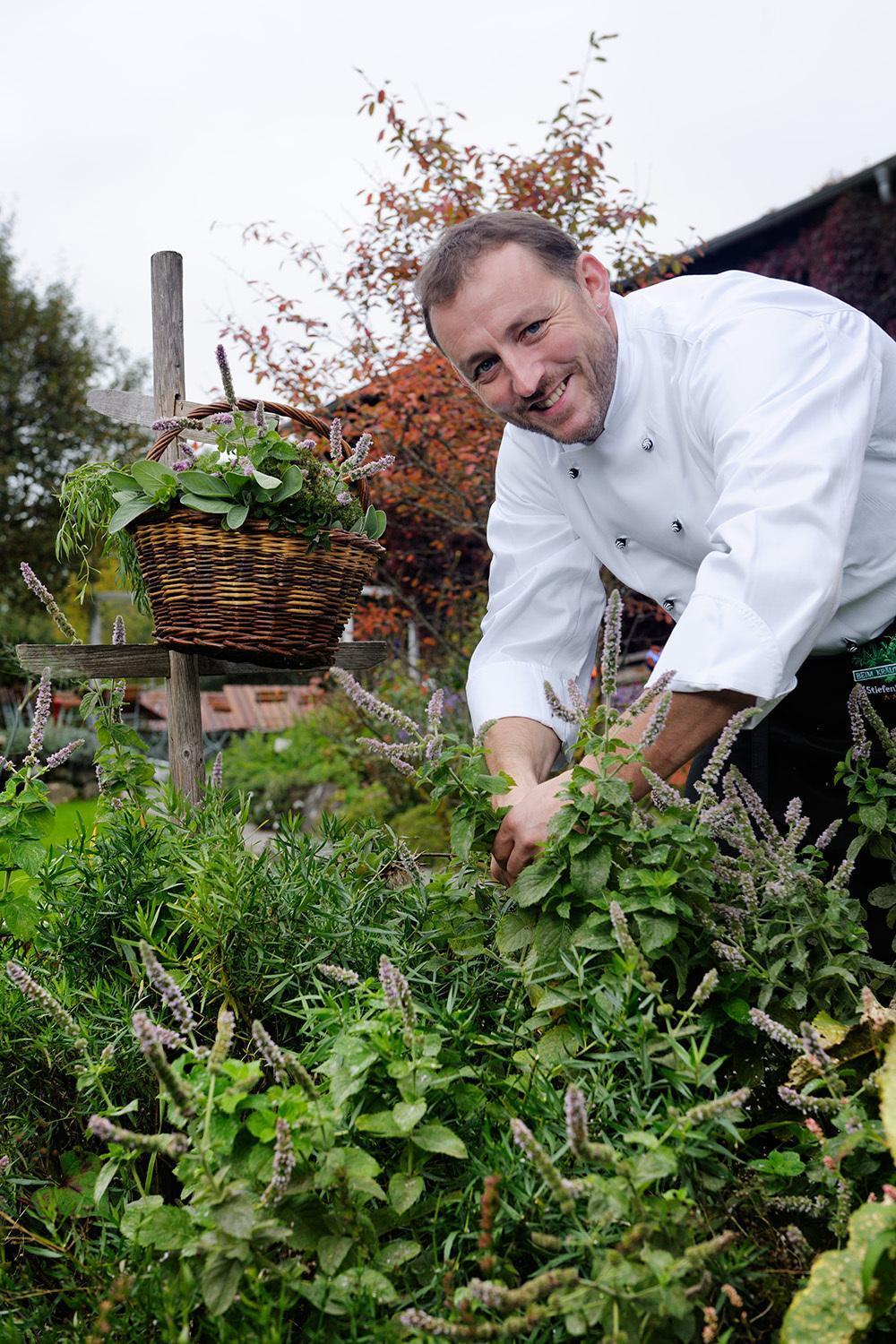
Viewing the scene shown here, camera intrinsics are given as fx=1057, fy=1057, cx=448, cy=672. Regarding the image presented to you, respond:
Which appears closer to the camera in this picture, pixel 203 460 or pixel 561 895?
pixel 561 895

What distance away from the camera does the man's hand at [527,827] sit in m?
1.50

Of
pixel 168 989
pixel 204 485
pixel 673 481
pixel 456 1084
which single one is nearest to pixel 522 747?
pixel 673 481

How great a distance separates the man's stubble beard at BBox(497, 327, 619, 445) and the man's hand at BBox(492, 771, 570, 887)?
3.05ft

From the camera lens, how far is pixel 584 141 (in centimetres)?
507

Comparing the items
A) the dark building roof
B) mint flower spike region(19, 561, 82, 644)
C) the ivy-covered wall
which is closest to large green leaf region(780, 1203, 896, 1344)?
mint flower spike region(19, 561, 82, 644)

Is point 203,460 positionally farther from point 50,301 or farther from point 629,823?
point 50,301

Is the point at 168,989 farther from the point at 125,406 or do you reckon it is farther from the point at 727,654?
the point at 125,406

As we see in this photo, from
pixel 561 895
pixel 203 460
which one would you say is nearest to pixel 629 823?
pixel 561 895

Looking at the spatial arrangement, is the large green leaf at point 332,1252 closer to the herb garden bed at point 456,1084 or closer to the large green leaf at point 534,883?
the herb garden bed at point 456,1084

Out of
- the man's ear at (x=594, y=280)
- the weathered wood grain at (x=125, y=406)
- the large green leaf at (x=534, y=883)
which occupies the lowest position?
the large green leaf at (x=534, y=883)

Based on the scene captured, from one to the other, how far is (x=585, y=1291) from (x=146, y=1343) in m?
0.46

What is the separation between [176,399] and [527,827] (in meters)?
1.82

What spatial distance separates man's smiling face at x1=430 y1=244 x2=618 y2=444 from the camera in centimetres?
207

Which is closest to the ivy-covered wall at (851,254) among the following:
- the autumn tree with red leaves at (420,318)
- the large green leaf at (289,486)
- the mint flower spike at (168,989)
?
the autumn tree with red leaves at (420,318)
